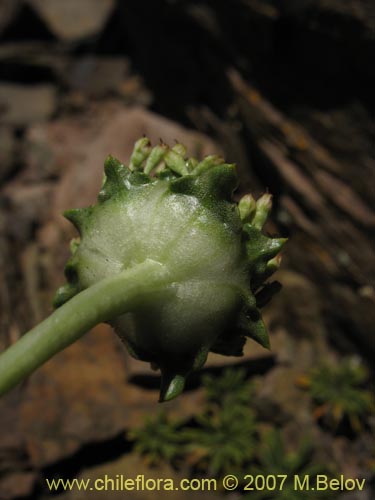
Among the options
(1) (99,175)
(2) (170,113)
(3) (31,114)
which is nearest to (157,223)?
(1) (99,175)

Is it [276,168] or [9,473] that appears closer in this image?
[9,473]

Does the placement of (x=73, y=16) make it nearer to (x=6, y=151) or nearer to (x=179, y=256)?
(x=6, y=151)

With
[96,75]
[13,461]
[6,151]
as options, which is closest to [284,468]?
[13,461]

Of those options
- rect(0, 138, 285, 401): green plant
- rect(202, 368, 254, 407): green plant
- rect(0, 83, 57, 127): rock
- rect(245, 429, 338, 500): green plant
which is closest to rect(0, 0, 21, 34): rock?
rect(0, 83, 57, 127): rock

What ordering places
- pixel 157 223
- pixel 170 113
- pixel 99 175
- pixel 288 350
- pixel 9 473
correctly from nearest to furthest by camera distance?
pixel 157 223, pixel 9 473, pixel 288 350, pixel 99 175, pixel 170 113

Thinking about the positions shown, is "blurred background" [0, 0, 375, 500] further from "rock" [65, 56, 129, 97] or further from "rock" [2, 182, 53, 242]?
"rock" [65, 56, 129, 97]

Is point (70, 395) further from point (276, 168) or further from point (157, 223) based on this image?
point (157, 223)

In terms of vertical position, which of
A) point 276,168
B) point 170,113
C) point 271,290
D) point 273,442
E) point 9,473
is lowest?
point 9,473
